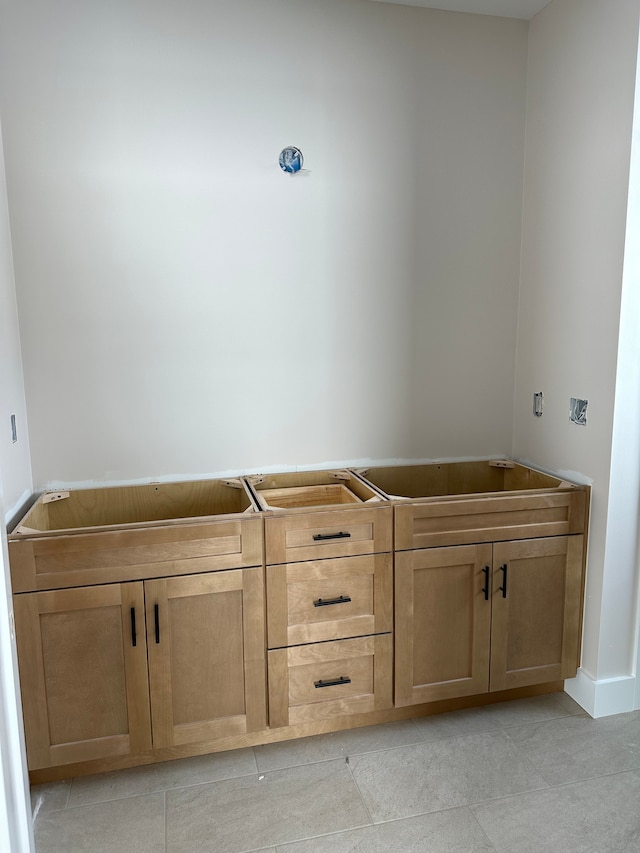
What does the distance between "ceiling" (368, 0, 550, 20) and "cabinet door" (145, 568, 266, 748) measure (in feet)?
7.70

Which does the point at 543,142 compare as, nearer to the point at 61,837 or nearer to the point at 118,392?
the point at 118,392

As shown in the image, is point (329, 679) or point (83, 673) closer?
point (83, 673)

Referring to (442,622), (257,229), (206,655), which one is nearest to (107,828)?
(206,655)

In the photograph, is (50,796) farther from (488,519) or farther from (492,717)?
(488,519)

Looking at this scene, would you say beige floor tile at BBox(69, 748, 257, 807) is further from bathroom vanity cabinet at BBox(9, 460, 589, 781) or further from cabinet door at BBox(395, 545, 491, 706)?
cabinet door at BBox(395, 545, 491, 706)

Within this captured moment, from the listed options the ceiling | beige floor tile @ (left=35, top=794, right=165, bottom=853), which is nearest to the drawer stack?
beige floor tile @ (left=35, top=794, right=165, bottom=853)

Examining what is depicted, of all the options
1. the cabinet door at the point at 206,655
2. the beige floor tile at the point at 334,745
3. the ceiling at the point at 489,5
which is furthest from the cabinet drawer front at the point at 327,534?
the ceiling at the point at 489,5

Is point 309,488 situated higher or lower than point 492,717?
higher

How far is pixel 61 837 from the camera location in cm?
175

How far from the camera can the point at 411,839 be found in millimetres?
1730

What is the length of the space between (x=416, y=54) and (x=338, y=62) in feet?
1.13

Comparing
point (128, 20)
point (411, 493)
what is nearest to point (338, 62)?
point (128, 20)

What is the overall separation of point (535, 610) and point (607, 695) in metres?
0.43

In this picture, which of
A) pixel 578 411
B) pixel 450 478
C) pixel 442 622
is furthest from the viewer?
pixel 450 478
